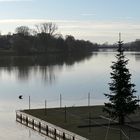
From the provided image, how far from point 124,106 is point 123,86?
3.55ft

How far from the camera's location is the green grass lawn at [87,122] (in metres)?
21.5

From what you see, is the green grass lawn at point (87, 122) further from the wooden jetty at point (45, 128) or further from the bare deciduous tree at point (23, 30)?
the bare deciduous tree at point (23, 30)

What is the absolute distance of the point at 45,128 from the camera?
82.5ft

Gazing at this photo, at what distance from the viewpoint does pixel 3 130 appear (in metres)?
26.1

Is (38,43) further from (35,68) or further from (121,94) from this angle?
(121,94)

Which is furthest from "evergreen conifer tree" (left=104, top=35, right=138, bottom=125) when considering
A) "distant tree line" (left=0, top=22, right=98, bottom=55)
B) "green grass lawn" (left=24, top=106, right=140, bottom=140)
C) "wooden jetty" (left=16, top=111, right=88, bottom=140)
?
"distant tree line" (left=0, top=22, right=98, bottom=55)

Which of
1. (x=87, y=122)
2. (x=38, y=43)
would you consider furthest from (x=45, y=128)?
(x=38, y=43)

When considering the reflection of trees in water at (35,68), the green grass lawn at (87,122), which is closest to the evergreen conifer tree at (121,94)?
the green grass lawn at (87,122)

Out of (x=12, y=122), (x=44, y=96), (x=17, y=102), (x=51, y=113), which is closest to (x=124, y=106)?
(x=51, y=113)

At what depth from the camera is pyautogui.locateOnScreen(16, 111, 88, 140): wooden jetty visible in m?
22.3

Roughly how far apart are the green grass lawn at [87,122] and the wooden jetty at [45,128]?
1.01 feet

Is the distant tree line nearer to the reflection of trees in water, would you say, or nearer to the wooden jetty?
the reflection of trees in water

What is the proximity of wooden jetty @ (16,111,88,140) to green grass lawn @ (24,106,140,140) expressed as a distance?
0.31m

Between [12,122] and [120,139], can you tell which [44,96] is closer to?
[12,122]
